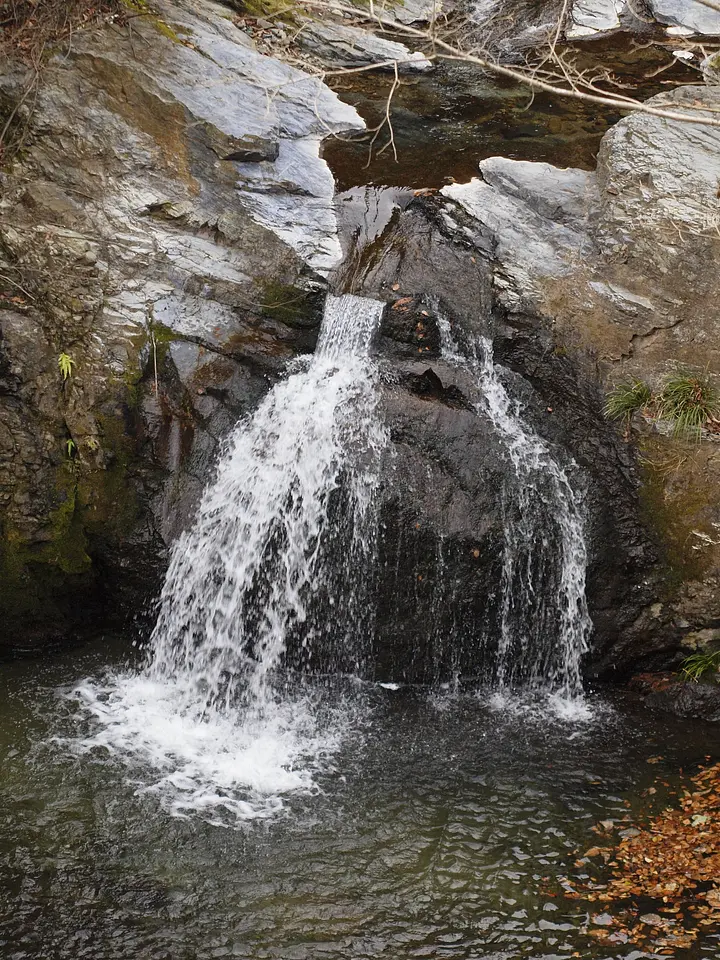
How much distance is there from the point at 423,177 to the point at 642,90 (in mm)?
3952

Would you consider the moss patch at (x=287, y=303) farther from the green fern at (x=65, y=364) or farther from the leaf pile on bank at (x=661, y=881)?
the leaf pile on bank at (x=661, y=881)

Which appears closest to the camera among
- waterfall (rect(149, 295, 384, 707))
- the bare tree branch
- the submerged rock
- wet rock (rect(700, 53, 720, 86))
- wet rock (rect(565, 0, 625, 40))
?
the bare tree branch

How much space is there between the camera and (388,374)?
7.12 meters

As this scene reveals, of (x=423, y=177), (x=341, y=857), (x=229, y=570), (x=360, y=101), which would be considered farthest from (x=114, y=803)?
(x=360, y=101)

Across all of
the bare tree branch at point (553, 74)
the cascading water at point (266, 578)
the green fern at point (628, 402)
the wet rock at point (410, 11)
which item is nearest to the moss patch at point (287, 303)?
the cascading water at point (266, 578)

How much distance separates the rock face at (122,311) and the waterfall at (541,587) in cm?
253

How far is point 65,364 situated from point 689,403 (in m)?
5.28

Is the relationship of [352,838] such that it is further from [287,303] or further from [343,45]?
[343,45]

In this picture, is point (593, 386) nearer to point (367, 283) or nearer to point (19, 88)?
point (367, 283)

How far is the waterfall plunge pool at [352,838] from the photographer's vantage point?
4.32 metres

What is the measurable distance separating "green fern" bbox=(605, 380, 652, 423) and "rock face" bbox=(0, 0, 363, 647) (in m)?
2.85

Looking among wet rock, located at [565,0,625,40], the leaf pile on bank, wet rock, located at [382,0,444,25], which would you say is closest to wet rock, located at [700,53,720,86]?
wet rock, located at [565,0,625,40]

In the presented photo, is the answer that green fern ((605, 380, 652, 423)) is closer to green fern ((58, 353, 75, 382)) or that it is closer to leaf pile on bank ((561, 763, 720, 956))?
leaf pile on bank ((561, 763, 720, 956))

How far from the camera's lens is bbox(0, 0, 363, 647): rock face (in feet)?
21.9
